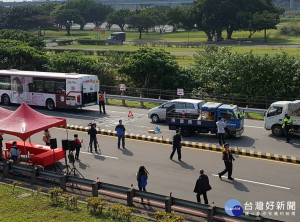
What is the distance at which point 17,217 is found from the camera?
1288 cm

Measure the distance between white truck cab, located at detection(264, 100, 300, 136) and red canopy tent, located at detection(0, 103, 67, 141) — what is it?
1157cm

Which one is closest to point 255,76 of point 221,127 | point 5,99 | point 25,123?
point 221,127

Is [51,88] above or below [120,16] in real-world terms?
below

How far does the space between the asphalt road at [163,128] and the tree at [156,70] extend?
659 centimetres

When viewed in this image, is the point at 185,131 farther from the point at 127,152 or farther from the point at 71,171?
the point at 71,171

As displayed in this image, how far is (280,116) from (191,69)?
1782 centimetres

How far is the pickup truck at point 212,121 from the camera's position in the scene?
2303 centimetres

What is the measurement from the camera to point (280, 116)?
23844 millimetres

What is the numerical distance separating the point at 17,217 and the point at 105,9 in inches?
5567

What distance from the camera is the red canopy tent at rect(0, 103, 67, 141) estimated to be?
56.1ft

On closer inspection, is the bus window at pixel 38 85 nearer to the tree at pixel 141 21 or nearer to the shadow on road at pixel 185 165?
the shadow on road at pixel 185 165

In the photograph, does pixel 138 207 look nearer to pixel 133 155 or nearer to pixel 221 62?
pixel 133 155

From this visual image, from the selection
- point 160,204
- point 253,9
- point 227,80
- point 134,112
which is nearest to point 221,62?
point 227,80

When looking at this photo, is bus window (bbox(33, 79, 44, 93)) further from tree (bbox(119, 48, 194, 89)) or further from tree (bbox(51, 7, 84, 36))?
tree (bbox(51, 7, 84, 36))
